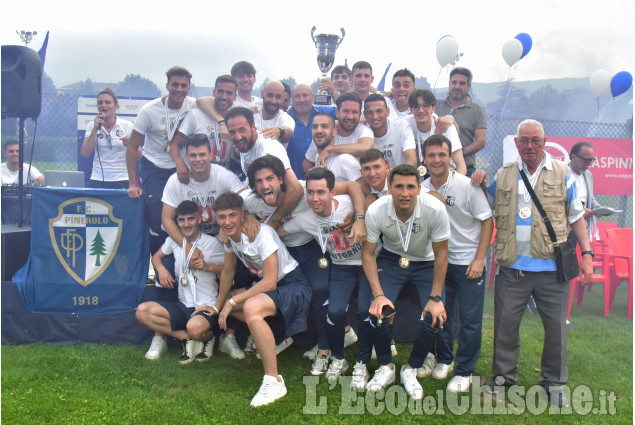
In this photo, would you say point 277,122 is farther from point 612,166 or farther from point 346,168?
point 612,166

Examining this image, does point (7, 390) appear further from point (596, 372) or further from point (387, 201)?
point (596, 372)

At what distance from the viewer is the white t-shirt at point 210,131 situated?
17.0 ft

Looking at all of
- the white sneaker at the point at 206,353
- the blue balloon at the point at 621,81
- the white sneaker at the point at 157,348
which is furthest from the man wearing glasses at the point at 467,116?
the blue balloon at the point at 621,81

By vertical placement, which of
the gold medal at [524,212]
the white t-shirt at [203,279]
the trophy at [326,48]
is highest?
the trophy at [326,48]

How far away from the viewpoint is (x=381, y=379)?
3.86m

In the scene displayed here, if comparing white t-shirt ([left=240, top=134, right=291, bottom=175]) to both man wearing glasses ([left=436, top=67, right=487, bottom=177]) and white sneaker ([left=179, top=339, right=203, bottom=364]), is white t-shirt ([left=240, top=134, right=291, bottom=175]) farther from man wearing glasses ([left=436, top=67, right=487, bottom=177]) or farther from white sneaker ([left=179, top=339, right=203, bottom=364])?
man wearing glasses ([left=436, top=67, right=487, bottom=177])

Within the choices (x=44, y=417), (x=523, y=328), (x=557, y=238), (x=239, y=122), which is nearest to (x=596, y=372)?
(x=523, y=328)

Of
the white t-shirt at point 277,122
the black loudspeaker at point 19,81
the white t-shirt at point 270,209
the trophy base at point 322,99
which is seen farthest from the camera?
the trophy base at point 322,99

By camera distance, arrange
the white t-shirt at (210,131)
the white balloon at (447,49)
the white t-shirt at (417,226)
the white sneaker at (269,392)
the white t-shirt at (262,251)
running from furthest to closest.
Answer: the white balloon at (447,49)
the white t-shirt at (210,131)
the white t-shirt at (262,251)
the white t-shirt at (417,226)
the white sneaker at (269,392)

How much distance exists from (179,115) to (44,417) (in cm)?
308

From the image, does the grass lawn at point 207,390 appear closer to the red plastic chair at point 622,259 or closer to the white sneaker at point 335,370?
the white sneaker at point 335,370

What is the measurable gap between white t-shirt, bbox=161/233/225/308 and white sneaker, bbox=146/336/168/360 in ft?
1.30

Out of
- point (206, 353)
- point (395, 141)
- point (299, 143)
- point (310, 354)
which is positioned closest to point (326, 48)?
point (299, 143)

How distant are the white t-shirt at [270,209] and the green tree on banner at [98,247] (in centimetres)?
158
